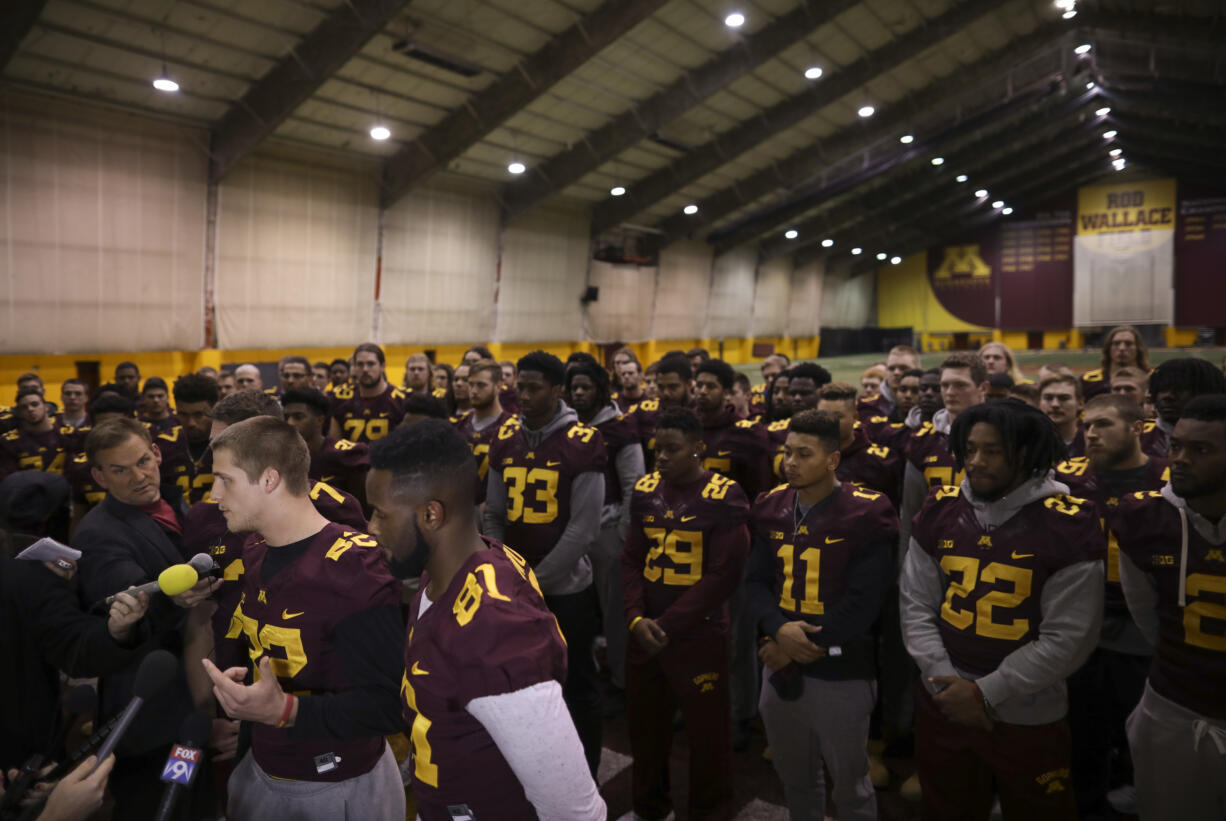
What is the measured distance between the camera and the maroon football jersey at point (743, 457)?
5.67 m

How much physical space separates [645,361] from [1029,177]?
20333 millimetres

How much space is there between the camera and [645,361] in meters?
27.8

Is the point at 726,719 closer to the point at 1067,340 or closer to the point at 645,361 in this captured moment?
the point at 645,361

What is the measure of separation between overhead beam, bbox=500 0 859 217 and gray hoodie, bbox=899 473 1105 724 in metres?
14.3

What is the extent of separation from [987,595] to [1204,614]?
2.59 feet

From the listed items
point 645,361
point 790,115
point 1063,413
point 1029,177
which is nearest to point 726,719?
point 1063,413

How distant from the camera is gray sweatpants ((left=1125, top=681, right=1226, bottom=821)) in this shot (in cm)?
278

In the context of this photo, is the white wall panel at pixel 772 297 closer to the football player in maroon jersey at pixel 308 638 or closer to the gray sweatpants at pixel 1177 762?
the gray sweatpants at pixel 1177 762

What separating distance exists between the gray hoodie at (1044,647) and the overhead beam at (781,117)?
57.5 ft

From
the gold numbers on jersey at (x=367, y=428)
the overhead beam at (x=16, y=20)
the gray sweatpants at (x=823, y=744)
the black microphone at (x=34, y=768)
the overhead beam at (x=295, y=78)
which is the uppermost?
the overhead beam at (x=295, y=78)

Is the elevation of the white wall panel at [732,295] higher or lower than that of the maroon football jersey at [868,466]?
higher

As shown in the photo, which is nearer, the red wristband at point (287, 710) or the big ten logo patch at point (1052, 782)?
the red wristband at point (287, 710)

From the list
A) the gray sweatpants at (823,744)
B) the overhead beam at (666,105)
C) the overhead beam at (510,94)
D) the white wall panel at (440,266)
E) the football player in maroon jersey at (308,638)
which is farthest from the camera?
the white wall panel at (440,266)

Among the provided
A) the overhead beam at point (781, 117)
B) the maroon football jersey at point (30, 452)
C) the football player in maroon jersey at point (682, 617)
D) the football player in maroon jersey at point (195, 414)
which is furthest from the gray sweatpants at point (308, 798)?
the overhead beam at point (781, 117)
